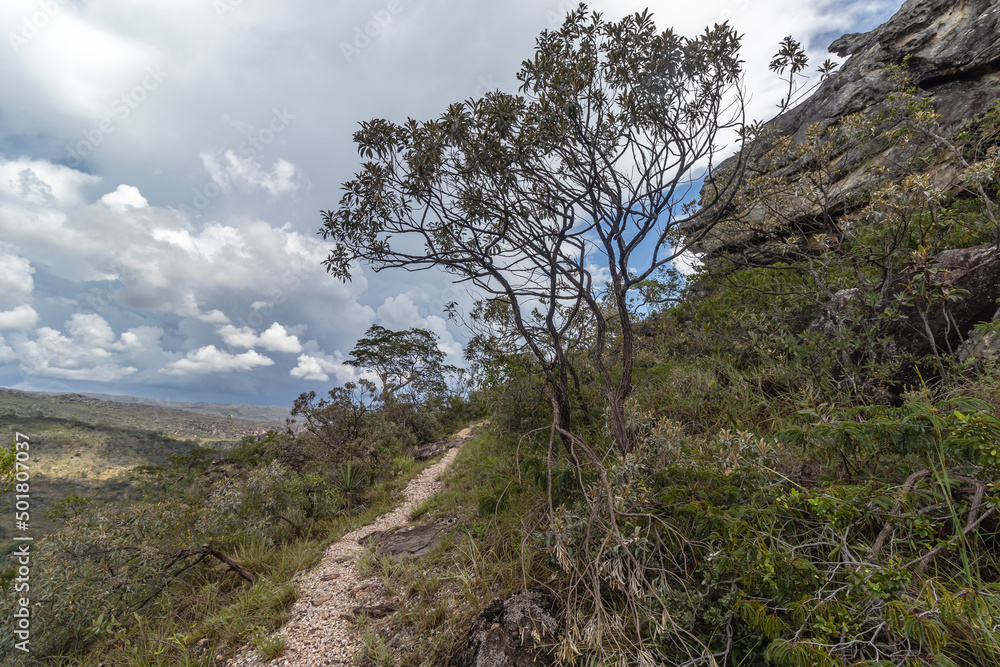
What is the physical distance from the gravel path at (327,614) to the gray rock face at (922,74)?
20.6ft

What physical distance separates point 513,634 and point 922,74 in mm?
11907

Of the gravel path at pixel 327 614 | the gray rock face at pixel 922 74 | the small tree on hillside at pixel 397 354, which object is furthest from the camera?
the small tree on hillside at pixel 397 354

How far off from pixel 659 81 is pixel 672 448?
162 inches

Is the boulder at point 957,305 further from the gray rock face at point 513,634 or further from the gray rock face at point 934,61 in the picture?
the gray rock face at point 513,634

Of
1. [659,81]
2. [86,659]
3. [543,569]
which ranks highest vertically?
[659,81]

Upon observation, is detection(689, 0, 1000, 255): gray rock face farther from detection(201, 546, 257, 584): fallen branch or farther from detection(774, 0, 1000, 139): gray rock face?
detection(201, 546, 257, 584): fallen branch

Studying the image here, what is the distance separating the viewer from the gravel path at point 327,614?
3.22 meters

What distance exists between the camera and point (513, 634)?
2508mm

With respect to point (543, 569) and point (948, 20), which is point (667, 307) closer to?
point (543, 569)

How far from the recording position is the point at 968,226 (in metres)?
4.48

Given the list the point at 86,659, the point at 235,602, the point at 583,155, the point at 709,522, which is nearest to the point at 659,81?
the point at 583,155

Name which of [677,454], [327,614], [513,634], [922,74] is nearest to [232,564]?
[327,614]

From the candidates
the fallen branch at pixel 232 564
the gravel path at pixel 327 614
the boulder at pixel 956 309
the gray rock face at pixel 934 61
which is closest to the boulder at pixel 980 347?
the boulder at pixel 956 309

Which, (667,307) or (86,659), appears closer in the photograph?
(86,659)
